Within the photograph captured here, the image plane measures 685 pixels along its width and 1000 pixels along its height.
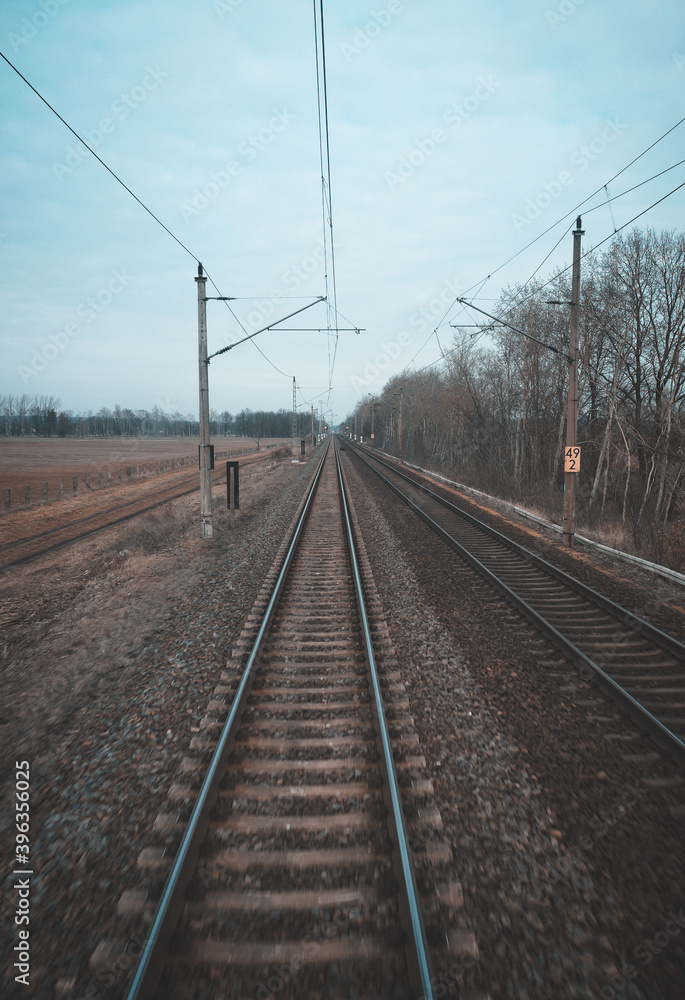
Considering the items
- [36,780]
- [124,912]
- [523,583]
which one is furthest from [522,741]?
[523,583]

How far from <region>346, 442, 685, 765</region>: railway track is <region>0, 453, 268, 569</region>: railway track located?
13.4 meters

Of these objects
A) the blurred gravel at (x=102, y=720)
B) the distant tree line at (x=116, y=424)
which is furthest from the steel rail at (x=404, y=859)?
the distant tree line at (x=116, y=424)

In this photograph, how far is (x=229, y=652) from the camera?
19.4 feet

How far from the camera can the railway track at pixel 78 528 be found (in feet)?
49.3

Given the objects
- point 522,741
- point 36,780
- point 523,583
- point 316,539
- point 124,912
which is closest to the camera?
point 124,912

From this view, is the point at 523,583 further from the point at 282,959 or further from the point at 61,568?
the point at 61,568

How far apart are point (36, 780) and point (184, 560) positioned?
711cm

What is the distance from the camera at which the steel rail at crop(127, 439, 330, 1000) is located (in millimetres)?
2207

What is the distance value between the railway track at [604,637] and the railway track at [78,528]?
526 inches

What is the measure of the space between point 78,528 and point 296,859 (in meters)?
19.0

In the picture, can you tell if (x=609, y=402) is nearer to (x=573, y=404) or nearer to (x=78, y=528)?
(x=573, y=404)

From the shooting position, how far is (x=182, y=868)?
2756mm

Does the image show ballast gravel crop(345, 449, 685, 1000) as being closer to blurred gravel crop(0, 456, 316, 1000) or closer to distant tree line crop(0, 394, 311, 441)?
blurred gravel crop(0, 456, 316, 1000)

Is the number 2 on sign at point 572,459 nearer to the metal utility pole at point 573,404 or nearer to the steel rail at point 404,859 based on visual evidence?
the metal utility pole at point 573,404
